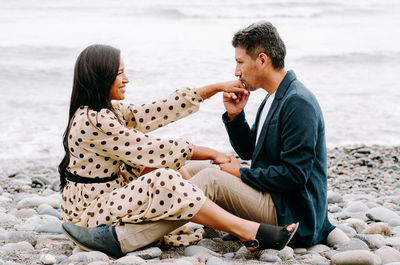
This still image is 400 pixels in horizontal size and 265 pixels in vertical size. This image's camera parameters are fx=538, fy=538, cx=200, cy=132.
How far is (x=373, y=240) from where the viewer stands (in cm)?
362

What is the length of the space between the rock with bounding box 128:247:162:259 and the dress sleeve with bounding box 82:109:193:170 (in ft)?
1.76

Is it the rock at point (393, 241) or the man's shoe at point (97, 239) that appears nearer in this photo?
the man's shoe at point (97, 239)

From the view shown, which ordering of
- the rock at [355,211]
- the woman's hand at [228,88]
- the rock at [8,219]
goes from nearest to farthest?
the woman's hand at [228,88]
the rock at [8,219]
the rock at [355,211]

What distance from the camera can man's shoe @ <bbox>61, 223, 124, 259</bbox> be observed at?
3.37 meters

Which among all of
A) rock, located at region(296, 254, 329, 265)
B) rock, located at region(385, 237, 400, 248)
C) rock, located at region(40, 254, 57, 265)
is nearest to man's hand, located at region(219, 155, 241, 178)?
rock, located at region(296, 254, 329, 265)

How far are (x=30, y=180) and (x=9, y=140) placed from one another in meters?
3.03

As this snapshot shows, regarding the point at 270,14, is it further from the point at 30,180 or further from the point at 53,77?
the point at 30,180

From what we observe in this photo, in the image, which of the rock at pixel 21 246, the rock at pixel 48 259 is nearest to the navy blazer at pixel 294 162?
the rock at pixel 48 259

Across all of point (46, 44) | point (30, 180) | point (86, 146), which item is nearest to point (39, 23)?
point (46, 44)

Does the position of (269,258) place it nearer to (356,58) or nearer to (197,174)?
(197,174)

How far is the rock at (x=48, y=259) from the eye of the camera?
10.8 ft

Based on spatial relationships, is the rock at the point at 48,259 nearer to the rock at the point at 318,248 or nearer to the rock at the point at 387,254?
the rock at the point at 318,248

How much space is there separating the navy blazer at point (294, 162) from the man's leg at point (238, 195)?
0.15 ft

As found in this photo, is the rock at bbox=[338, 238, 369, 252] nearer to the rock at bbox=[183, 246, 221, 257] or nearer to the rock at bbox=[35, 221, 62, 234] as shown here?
the rock at bbox=[183, 246, 221, 257]
